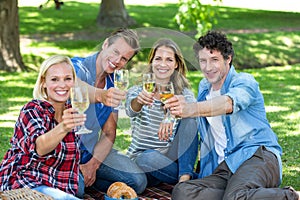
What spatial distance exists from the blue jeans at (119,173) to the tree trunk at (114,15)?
12.6 meters

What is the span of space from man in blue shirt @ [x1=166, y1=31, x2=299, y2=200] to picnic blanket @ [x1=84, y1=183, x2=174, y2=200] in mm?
346

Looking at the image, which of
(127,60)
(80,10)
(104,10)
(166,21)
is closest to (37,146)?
(127,60)

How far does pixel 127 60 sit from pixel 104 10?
13298 millimetres

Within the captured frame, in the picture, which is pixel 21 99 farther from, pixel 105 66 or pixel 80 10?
pixel 80 10

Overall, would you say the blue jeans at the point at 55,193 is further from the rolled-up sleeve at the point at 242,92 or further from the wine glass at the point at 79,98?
the rolled-up sleeve at the point at 242,92

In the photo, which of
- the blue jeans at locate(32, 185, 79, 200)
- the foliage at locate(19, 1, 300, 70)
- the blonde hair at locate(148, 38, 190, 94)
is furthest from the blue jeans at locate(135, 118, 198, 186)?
the foliage at locate(19, 1, 300, 70)

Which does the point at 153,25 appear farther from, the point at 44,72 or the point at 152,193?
the point at 44,72

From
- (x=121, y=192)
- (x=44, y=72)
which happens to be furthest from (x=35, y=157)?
(x=121, y=192)

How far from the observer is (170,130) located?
4.22 m

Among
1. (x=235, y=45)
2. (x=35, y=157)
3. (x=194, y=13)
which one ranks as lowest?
(x=35, y=157)

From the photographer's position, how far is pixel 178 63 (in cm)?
416

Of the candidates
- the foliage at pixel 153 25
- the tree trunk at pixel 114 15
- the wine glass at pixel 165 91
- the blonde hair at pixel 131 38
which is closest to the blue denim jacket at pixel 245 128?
the wine glass at pixel 165 91

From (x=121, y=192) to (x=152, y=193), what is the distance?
0.49 meters

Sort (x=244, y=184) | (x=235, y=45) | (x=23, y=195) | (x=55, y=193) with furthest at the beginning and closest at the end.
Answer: (x=235, y=45), (x=244, y=184), (x=55, y=193), (x=23, y=195)
